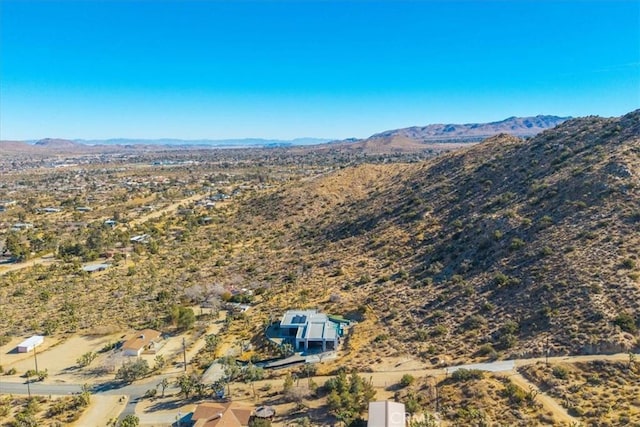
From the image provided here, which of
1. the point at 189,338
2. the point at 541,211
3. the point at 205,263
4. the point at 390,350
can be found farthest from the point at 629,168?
the point at 205,263

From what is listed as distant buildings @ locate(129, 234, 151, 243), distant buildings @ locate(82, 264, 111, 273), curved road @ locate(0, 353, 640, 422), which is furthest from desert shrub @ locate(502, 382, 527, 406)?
distant buildings @ locate(129, 234, 151, 243)

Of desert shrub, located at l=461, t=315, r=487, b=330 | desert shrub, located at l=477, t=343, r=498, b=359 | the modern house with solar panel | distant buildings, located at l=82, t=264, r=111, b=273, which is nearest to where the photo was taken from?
desert shrub, located at l=477, t=343, r=498, b=359

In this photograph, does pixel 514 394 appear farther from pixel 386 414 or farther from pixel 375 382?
pixel 375 382

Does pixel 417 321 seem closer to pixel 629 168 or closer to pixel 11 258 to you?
pixel 629 168

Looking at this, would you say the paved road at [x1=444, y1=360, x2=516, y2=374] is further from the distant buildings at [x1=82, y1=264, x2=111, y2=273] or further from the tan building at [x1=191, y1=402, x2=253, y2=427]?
the distant buildings at [x1=82, y1=264, x2=111, y2=273]

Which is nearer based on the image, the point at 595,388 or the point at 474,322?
the point at 595,388

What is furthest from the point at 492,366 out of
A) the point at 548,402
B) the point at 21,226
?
the point at 21,226

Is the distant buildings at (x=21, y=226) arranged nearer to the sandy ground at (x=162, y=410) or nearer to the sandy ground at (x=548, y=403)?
the sandy ground at (x=162, y=410)
